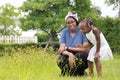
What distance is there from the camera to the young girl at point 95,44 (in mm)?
7195

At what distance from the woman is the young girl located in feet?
0.94

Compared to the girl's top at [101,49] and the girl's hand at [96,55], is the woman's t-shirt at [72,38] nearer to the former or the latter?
the girl's top at [101,49]

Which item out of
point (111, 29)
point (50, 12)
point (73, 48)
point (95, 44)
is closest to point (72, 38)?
point (73, 48)

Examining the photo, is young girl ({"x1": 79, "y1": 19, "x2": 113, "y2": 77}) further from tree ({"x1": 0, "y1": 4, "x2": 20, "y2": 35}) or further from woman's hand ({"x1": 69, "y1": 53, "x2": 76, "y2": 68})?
tree ({"x1": 0, "y1": 4, "x2": 20, "y2": 35})

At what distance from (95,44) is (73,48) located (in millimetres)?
524

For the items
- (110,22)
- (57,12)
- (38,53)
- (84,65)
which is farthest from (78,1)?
(38,53)

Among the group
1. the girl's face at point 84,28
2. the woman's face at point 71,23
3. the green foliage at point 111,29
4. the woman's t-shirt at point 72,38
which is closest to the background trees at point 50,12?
the green foliage at point 111,29

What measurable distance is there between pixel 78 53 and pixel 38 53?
166cm

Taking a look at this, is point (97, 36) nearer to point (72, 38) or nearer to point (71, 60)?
point (71, 60)

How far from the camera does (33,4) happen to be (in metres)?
26.8

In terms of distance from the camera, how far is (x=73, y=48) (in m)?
7.85

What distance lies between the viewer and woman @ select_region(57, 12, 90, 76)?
7.81 m

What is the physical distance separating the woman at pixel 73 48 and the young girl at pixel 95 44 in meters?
0.29

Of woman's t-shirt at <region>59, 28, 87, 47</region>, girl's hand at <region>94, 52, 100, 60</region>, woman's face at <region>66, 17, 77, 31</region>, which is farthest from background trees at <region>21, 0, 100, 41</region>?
girl's hand at <region>94, 52, 100, 60</region>
